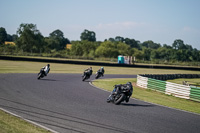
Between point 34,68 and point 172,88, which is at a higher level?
point 34,68

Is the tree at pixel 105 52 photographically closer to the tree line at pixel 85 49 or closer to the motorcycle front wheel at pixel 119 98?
the tree line at pixel 85 49

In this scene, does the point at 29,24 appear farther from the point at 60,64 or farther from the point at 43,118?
the point at 43,118

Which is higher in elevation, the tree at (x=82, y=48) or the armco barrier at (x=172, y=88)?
the tree at (x=82, y=48)

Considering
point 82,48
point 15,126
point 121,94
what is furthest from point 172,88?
point 82,48

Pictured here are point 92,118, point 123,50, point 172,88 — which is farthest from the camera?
point 123,50

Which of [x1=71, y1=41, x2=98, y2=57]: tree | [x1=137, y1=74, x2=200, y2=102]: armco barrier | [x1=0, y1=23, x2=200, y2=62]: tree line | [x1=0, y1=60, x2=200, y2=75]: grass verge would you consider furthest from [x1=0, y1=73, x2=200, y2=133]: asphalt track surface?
[x1=71, y1=41, x2=98, y2=57]: tree

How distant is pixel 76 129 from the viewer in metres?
8.15

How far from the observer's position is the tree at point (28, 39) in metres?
98.3

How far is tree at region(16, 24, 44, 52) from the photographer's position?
98.3 m

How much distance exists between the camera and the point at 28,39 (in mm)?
100000

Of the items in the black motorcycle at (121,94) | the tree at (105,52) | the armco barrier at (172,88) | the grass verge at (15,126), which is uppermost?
the tree at (105,52)

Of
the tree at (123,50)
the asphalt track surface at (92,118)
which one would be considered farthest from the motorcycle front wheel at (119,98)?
the tree at (123,50)

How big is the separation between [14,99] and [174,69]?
54.7m

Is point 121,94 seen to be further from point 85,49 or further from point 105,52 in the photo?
point 85,49
